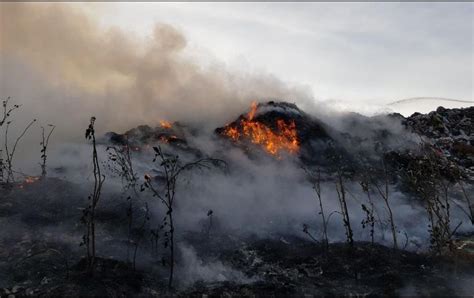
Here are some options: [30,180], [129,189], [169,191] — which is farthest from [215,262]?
[30,180]

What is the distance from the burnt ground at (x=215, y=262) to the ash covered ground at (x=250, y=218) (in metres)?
0.08

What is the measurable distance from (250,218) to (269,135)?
14.9 metres

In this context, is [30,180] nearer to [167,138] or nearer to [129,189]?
[129,189]

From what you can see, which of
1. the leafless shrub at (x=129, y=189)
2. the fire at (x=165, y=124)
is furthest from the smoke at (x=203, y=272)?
the fire at (x=165, y=124)

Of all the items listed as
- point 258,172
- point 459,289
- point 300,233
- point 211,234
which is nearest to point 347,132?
point 258,172

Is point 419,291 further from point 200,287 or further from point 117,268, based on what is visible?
point 117,268

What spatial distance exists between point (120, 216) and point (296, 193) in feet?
39.8

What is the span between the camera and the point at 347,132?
138 feet

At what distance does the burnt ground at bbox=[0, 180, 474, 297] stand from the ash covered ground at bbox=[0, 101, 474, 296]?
0.08m

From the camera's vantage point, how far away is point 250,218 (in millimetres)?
26000

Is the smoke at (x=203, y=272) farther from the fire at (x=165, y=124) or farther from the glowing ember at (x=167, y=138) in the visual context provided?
the fire at (x=165, y=124)

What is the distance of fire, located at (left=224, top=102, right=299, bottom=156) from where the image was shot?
38.3 metres

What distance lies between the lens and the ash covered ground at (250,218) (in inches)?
703

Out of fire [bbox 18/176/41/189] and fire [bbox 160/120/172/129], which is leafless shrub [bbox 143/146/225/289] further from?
fire [bbox 160/120/172/129]
